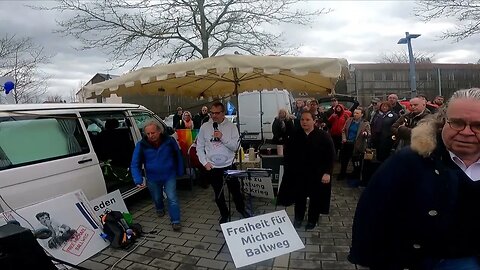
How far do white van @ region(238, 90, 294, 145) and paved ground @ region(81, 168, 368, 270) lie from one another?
19.1 feet

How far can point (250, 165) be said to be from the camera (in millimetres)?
5973

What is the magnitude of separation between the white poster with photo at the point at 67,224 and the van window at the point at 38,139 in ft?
1.69

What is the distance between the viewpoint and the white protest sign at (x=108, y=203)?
432cm

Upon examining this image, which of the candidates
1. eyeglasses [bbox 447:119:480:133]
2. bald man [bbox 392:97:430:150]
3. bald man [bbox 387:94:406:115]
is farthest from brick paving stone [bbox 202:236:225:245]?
bald man [bbox 387:94:406:115]

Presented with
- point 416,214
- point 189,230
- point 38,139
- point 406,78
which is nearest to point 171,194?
point 189,230

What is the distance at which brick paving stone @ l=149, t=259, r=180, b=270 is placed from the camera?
3.50 meters

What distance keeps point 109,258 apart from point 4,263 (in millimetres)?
2019

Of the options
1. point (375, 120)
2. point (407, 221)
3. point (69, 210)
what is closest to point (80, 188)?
point (69, 210)

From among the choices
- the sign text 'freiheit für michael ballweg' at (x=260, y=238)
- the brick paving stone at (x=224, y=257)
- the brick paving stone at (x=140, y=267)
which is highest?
the sign text 'freiheit für michael ballweg' at (x=260, y=238)

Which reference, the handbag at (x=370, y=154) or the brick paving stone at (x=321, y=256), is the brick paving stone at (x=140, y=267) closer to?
the brick paving stone at (x=321, y=256)

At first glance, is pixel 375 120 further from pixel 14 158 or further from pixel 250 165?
pixel 14 158

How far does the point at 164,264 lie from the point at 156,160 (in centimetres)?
151

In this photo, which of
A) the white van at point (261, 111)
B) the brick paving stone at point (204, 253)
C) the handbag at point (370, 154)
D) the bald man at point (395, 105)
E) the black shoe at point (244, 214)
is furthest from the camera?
the white van at point (261, 111)

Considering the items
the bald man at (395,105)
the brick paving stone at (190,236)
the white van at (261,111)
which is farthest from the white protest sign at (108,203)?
the white van at (261,111)
